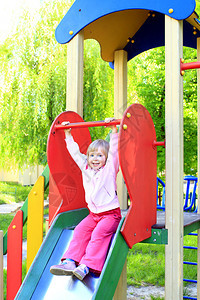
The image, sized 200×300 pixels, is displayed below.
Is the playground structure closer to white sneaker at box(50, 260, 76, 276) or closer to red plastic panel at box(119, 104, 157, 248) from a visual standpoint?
red plastic panel at box(119, 104, 157, 248)

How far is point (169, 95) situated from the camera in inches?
102

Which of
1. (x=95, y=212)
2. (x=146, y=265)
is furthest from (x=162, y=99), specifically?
(x=95, y=212)

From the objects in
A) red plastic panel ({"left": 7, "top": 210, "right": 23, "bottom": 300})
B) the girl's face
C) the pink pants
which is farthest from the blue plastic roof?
red plastic panel ({"left": 7, "top": 210, "right": 23, "bottom": 300})

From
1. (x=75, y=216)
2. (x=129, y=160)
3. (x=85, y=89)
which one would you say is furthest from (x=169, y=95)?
(x=85, y=89)

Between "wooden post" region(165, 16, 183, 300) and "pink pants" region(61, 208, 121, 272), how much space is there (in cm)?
41

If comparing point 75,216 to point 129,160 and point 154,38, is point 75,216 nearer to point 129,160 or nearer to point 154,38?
point 129,160

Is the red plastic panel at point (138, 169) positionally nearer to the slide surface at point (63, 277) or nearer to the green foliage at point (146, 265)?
the slide surface at point (63, 277)

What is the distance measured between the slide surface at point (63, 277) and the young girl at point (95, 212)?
4.3 inches

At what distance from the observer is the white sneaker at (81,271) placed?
90.2 inches

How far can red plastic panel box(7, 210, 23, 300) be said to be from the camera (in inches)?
123

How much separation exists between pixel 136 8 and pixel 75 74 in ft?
2.47

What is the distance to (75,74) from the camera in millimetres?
3096

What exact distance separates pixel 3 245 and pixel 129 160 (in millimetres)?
1605

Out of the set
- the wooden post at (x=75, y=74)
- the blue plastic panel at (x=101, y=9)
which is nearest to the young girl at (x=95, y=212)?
the wooden post at (x=75, y=74)
